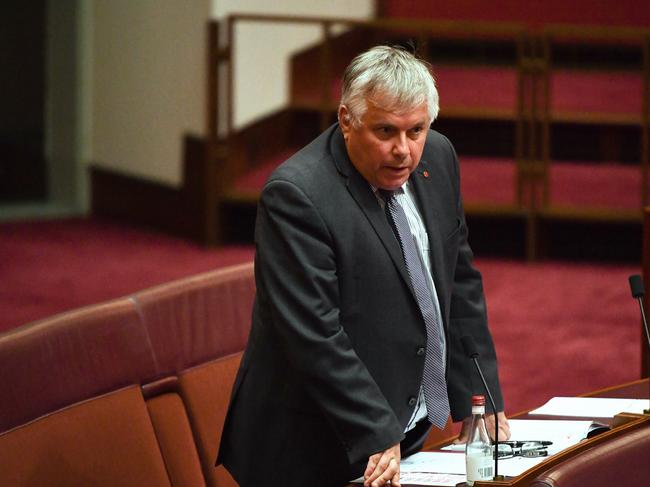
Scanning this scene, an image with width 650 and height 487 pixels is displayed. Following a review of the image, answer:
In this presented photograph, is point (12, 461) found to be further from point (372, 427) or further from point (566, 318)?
point (566, 318)

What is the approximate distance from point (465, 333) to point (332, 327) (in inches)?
16.8

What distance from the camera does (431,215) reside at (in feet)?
8.23

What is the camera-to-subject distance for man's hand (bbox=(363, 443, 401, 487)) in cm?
224

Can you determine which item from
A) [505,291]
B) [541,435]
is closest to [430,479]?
[541,435]

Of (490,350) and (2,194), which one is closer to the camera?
(490,350)

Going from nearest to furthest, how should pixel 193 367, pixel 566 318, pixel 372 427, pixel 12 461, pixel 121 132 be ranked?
pixel 372 427
pixel 12 461
pixel 193 367
pixel 566 318
pixel 121 132

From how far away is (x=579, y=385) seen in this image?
15.8 ft

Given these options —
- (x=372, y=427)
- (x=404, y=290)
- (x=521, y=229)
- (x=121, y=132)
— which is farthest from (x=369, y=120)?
(x=121, y=132)

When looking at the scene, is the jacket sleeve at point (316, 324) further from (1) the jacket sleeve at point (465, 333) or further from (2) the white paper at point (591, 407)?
(2) the white paper at point (591, 407)

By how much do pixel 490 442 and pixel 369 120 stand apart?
596 millimetres

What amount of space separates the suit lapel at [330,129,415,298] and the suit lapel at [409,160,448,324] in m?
0.10

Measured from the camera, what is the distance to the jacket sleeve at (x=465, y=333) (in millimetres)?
2607

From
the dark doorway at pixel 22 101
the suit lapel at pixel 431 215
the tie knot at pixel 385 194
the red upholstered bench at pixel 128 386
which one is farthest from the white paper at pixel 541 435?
the dark doorway at pixel 22 101

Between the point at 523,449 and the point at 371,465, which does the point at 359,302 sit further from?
the point at 523,449
